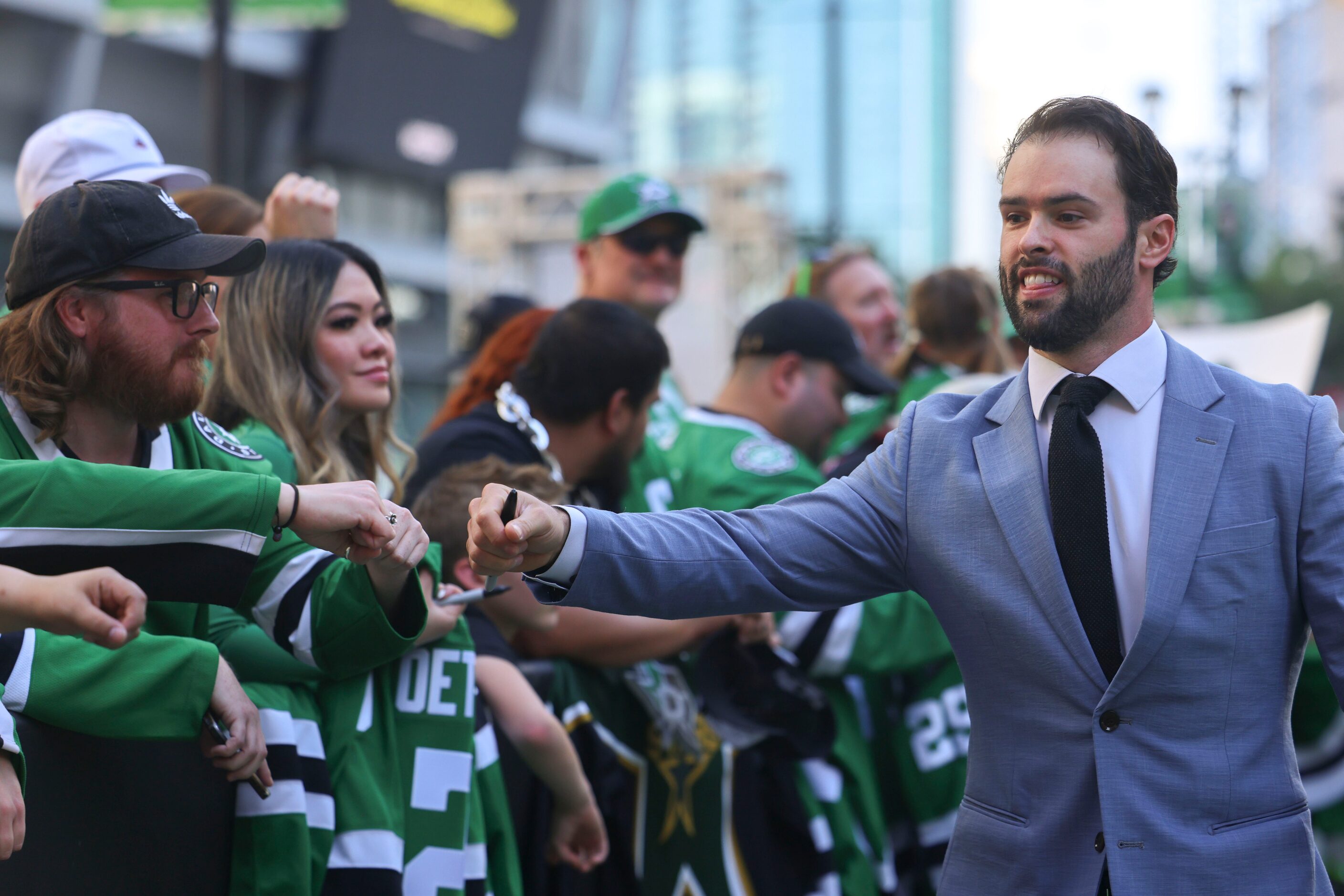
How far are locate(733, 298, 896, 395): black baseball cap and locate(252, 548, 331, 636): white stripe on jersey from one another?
2565mm

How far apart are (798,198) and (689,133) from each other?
867 centimetres

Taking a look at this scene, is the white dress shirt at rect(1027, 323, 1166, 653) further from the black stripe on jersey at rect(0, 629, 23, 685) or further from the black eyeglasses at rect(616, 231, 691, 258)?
the black eyeglasses at rect(616, 231, 691, 258)

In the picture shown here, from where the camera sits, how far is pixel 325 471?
12.4 ft

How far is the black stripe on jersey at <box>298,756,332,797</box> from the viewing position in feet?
10.4

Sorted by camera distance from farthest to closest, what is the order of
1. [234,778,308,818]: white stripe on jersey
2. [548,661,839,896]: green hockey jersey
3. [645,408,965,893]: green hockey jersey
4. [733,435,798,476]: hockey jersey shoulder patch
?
[733,435,798,476]: hockey jersey shoulder patch, [645,408,965,893]: green hockey jersey, [548,661,839,896]: green hockey jersey, [234,778,308,818]: white stripe on jersey

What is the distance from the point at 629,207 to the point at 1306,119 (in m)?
76.6

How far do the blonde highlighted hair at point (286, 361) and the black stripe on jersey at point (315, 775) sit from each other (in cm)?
83

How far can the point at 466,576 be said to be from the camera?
3.89 metres

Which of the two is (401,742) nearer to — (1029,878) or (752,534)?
(752,534)

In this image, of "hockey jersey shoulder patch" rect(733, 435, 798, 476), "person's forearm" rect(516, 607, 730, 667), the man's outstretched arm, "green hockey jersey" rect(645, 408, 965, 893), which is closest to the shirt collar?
the man's outstretched arm

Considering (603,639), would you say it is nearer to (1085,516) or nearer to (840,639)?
(840,639)

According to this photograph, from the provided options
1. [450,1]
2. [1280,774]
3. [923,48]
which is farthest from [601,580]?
[923,48]

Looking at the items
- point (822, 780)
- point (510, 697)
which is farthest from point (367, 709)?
point (822, 780)

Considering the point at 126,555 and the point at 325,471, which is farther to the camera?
the point at 325,471
